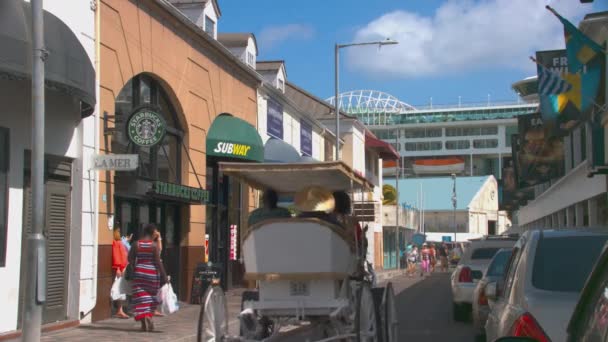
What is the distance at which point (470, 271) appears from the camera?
1616 centimetres

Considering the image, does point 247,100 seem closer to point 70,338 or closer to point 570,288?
point 70,338

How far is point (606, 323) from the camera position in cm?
270

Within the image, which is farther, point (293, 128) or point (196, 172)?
point (293, 128)

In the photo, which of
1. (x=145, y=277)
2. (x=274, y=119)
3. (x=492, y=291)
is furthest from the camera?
(x=274, y=119)

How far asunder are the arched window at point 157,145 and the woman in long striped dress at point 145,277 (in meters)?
3.13

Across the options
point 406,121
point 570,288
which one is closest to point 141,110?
point 570,288

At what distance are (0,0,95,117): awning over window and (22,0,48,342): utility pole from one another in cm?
85

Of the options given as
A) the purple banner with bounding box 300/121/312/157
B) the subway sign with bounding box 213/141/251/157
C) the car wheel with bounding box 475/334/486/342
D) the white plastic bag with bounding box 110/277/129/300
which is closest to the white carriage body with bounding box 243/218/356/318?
the car wheel with bounding box 475/334/486/342

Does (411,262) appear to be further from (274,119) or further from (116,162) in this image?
(116,162)

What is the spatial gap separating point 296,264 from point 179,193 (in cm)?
855

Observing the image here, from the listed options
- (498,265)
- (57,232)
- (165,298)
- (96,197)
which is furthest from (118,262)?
(498,265)

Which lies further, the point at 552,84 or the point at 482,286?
the point at 552,84

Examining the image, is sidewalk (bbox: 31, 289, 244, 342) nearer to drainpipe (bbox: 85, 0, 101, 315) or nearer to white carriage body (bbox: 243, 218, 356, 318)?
drainpipe (bbox: 85, 0, 101, 315)

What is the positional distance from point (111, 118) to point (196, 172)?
464cm
